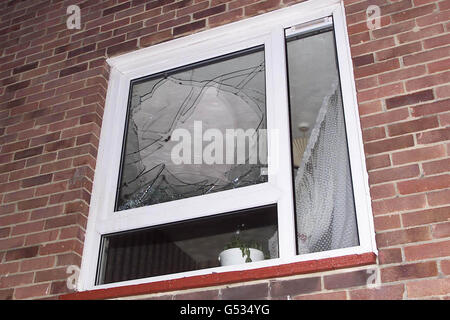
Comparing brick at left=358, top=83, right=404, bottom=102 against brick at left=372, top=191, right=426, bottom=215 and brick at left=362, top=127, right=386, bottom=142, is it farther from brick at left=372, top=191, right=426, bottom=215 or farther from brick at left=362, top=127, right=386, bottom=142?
brick at left=372, top=191, right=426, bottom=215

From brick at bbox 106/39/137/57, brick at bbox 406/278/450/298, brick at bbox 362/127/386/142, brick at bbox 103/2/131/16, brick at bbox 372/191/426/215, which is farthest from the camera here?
brick at bbox 103/2/131/16

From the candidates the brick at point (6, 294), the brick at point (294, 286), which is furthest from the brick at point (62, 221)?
the brick at point (294, 286)

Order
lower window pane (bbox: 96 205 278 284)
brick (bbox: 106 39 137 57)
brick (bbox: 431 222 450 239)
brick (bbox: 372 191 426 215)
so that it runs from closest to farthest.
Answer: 1. brick (bbox: 431 222 450 239)
2. brick (bbox: 372 191 426 215)
3. lower window pane (bbox: 96 205 278 284)
4. brick (bbox: 106 39 137 57)

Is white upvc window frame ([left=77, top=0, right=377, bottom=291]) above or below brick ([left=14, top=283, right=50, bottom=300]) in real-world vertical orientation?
above

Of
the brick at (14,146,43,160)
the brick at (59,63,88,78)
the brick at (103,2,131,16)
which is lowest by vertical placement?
the brick at (14,146,43,160)

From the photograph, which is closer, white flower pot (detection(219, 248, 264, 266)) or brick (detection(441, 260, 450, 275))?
brick (detection(441, 260, 450, 275))

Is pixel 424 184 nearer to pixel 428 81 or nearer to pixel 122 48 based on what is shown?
pixel 428 81

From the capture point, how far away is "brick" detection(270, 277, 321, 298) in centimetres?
228

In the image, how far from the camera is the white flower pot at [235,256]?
2605 mm

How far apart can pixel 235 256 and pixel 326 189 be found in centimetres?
56

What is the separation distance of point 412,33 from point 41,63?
99.0 inches

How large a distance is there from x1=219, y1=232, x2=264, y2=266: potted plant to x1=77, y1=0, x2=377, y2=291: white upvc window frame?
0.41ft

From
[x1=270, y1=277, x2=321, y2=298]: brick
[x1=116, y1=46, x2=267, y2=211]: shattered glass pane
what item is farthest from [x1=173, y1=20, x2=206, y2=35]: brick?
[x1=270, y1=277, x2=321, y2=298]: brick
